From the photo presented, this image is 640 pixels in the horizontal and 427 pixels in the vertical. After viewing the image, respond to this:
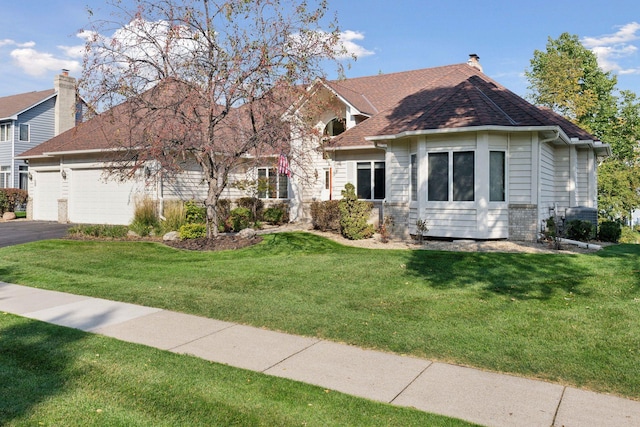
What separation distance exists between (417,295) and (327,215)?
940cm

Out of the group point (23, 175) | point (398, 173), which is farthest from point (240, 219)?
point (23, 175)

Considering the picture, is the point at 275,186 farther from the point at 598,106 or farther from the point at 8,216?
the point at 598,106

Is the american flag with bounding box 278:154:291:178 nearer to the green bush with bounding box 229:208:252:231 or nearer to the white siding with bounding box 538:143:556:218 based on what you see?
the green bush with bounding box 229:208:252:231

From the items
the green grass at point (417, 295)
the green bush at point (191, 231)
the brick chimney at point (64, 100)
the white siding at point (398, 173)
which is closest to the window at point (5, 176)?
the brick chimney at point (64, 100)

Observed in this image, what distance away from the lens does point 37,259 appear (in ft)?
38.7

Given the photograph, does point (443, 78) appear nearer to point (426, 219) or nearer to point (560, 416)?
point (426, 219)

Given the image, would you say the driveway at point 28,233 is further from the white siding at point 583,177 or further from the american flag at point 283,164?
the white siding at point 583,177

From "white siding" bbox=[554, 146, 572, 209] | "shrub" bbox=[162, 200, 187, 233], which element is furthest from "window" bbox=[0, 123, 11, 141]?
"white siding" bbox=[554, 146, 572, 209]

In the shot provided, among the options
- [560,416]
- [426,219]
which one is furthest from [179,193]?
[560,416]

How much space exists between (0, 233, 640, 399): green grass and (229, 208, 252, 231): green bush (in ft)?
18.8

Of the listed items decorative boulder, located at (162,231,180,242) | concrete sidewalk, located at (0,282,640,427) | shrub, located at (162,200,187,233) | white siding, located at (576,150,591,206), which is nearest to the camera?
concrete sidewalk, located at (0,282,640,427)

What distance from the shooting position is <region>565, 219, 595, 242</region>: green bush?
14625 mm

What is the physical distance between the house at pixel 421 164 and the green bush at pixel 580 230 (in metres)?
0.81

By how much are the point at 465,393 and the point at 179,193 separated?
57.0 ft
